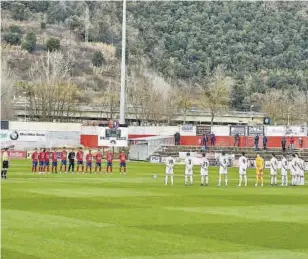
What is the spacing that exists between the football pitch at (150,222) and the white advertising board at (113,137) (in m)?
33.6

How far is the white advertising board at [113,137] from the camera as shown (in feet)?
287

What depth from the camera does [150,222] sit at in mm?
→ 32562

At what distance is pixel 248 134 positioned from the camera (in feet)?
341

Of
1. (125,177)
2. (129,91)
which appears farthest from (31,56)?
(125,177)

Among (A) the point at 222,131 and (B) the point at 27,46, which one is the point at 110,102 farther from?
(A) the point at 222,131

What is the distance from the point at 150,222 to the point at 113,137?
55.2m

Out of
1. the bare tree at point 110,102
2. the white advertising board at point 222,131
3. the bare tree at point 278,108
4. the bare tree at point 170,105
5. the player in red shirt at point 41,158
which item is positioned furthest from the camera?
the bare tree at point 278,108

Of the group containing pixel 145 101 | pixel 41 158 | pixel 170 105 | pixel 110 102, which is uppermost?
pixel 145 101

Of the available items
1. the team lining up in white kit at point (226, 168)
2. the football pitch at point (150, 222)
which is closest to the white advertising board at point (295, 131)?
the team lining up in white kit at point (226, 168)

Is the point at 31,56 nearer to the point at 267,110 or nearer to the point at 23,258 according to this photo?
the point at 267,110

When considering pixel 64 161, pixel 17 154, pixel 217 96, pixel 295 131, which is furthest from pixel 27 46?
pixel 64 161

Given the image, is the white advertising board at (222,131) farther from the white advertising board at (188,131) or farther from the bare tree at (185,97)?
the bare tree at (185,97)

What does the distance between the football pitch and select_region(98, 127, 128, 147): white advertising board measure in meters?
33.6

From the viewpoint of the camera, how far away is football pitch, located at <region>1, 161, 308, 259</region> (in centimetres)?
2548
